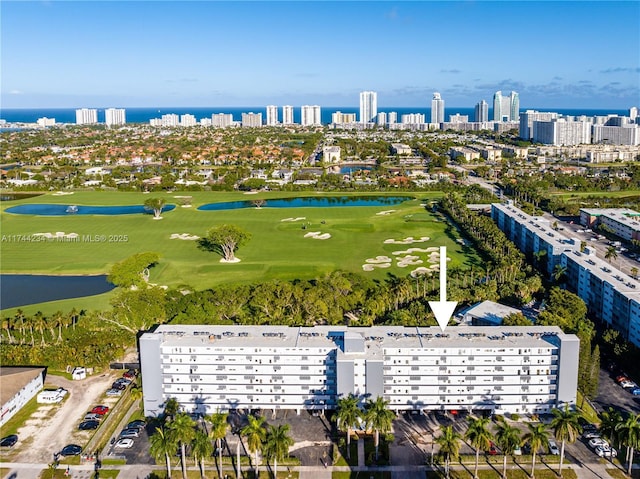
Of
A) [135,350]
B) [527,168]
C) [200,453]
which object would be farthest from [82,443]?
[527,168]

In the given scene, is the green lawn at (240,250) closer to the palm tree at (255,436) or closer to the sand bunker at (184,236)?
the sand bunker at (184,236)

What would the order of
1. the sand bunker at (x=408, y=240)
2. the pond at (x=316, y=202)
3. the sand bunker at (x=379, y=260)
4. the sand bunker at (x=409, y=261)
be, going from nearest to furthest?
the sand bunker at (x=409, y=261)
the sand bunker at (x=379, y=260)
the sand bunker at (x=408, y=240)
the pond at (x=316, y=202)

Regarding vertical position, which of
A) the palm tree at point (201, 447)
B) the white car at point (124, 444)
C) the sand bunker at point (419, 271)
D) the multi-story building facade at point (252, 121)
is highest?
the multi-story building facade at point (252, 121)

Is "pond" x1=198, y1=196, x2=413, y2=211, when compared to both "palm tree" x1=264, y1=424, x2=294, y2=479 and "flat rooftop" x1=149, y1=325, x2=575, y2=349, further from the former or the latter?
"palm tree" x1=264, y1=424, x2=294, y2=479

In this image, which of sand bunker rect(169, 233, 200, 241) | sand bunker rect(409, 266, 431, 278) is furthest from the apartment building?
sand bunker rect(169, 233, 200, 241)

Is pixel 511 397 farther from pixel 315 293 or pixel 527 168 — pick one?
pixel 527 168

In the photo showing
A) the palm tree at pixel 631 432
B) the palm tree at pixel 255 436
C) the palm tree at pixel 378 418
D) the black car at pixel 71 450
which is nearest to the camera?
the palm tree at pixel 631 432

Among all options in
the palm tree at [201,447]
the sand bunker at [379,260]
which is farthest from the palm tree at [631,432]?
the sand bunker at [379,260]
